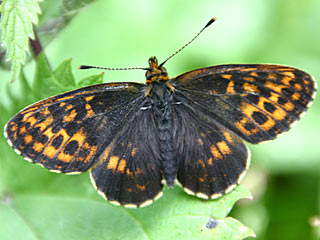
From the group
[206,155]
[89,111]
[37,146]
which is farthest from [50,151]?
[206,155]

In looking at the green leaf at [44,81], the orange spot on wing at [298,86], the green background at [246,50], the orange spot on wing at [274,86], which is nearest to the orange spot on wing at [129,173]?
the green leaf at [44,81]

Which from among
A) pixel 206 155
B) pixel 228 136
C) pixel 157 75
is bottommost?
pixel 206 155

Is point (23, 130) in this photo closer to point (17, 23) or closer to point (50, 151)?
point (50, 151)

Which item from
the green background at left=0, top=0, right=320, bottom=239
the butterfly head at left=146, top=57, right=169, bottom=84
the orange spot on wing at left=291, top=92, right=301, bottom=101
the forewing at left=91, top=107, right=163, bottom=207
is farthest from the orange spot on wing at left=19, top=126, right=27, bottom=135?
the green background at left=0, top=0, right=320, bottom=239

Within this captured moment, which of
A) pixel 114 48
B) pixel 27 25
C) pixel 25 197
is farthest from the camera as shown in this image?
pixel 114 48

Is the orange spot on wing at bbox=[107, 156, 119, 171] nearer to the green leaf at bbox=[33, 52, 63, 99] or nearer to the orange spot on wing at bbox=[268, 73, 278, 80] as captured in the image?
the green leaf at bbox=[33, 52, 63, 99]

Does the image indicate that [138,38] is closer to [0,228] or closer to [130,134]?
[130,134]

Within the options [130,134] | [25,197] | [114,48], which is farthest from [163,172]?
[114,48]

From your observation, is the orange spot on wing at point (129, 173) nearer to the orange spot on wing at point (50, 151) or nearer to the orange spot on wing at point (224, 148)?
the orange spot on wing at point (50, 151)
